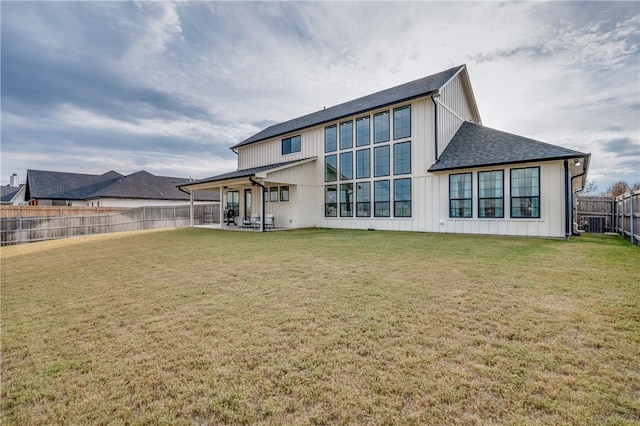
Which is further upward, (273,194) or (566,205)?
(273,194)

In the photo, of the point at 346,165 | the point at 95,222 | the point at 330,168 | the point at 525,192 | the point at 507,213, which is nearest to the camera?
the point at 525,192

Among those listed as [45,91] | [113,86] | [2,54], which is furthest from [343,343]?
[45,91]

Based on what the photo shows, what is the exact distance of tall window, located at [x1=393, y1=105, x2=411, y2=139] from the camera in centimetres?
1334

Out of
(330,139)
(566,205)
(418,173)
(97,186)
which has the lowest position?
(566,205)

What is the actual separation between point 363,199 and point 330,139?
13.6 ft

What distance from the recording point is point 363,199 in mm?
14773

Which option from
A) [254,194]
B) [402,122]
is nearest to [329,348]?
[402,122]

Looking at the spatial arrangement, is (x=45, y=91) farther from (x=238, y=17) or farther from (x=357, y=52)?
(x=357, y=52)

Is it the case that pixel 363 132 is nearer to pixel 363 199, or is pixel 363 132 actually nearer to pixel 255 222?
pixel 363 199

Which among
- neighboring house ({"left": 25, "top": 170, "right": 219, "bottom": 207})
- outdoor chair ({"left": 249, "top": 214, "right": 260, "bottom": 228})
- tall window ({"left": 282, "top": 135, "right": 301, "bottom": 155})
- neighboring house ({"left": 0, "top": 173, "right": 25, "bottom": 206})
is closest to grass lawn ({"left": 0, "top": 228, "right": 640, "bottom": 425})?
outdoor chair ({"left": 249, "top": 214, "right": 260, "bottom": 228})

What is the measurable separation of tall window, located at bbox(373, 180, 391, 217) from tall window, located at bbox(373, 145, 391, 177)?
1.59 ft

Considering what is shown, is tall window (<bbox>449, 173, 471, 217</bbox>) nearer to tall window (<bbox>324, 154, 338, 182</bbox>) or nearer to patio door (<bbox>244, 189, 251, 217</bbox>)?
tall window (<bbox>324, 154, 338, 182</bbox>)

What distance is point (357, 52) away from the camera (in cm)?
1390

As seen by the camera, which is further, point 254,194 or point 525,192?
point 254,194
